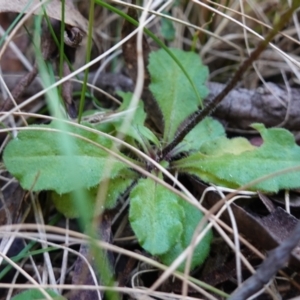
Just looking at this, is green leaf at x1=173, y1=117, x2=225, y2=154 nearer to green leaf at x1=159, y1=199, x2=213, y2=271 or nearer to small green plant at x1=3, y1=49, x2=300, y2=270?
small green plant at x1=3, y1=49, x2=300, y2=270

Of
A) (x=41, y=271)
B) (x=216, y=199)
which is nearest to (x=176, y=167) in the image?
(x=216, y=199)

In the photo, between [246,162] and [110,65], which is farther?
[110,65]

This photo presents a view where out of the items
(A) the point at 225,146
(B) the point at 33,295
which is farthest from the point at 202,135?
(B) the point at 33,295

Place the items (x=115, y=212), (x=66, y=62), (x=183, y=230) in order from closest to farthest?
(x=183, y=230)
(x=115, y=212)
(x=66, y=62)

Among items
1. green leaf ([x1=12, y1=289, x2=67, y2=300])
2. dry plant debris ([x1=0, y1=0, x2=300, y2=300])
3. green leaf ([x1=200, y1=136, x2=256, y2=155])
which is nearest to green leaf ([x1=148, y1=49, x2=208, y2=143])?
dry plant debris ([x1=0, y1=0, x2=300, y2=300])

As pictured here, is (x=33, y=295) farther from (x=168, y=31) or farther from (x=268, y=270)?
(x=168, y=31)

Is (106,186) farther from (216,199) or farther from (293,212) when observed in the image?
(293,212)

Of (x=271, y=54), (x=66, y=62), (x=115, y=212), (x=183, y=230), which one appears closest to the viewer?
(x=183, y=230)

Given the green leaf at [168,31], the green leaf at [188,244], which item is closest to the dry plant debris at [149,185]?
the green leaf at [188,244]
